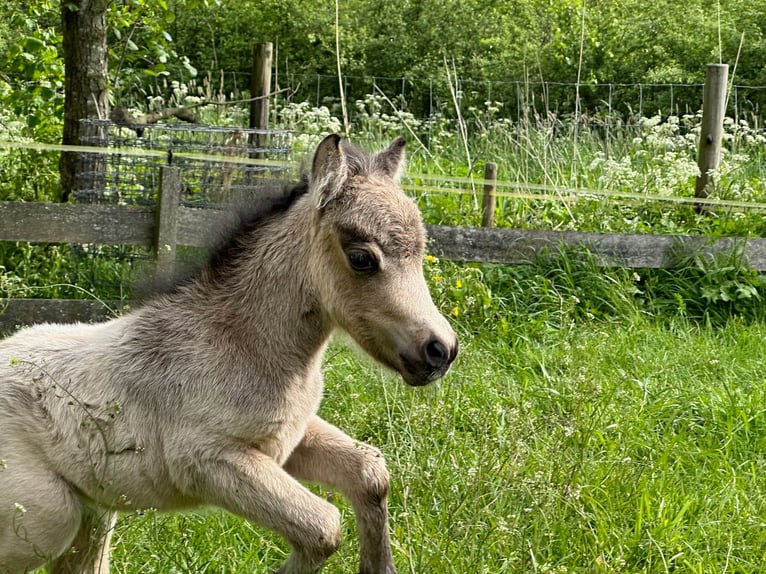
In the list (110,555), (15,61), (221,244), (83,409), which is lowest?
(110,555)

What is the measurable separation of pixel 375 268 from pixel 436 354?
431 millimetres

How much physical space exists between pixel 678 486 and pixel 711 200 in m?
4.78

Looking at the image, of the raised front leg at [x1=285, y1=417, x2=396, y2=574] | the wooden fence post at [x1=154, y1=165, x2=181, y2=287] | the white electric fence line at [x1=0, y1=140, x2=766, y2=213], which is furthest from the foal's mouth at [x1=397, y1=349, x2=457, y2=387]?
the white electric fence line at [x1=0, y1=140, x2=766, y2=213]

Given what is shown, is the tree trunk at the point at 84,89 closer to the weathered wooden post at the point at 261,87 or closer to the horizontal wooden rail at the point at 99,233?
the horizontal wooden rail at the point at 99,233

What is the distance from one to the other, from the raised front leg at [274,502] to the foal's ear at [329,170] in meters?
1.02

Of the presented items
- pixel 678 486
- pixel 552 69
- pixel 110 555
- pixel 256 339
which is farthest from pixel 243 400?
pixel 552 69

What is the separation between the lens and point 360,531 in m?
3.76

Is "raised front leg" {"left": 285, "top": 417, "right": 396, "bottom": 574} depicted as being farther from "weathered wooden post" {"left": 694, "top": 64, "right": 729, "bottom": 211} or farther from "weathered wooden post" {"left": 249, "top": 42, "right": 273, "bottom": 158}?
"weathered wooden post" {"left": 694, "top": 64, "right": 729, "bottom": 211}

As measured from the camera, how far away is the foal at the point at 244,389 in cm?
353

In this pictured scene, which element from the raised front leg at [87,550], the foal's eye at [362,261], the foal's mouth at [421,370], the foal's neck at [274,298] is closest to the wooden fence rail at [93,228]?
the foal's neck at [274,298]

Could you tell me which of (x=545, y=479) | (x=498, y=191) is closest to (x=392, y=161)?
(x=545, y=479)

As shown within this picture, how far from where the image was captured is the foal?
11.6 ft

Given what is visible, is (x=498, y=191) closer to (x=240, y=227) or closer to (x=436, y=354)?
(x=240, y=227)

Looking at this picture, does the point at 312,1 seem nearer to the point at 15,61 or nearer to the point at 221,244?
the point at 15,61
